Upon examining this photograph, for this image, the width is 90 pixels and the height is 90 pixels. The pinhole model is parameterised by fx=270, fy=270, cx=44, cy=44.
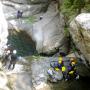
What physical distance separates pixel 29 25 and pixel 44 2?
517cm

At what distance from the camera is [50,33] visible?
29.0m

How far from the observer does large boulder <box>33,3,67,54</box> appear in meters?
27.0

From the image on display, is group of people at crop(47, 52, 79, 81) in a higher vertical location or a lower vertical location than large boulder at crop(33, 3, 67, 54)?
lower

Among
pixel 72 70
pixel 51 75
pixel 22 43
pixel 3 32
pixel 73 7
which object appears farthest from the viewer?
pixel 22 43

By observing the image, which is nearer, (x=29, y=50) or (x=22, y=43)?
(x=29, y=50)

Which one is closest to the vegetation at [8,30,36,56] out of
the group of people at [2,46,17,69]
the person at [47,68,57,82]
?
the group of people at [2,46,17,69]

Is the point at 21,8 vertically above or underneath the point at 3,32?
above

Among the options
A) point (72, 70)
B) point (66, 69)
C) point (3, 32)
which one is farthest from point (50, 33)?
point (72, 70)

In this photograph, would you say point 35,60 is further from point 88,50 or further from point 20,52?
point 88,50

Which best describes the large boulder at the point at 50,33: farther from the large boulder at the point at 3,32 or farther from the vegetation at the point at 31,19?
the large boulder at the point at 3,32

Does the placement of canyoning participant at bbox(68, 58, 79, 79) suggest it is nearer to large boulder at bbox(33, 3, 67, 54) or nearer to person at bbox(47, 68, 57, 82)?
person at bbox(47, 68, 57, 82)

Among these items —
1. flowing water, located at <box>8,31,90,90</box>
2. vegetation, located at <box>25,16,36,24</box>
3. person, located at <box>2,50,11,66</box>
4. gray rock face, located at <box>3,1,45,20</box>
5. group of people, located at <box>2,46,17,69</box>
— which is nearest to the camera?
flowing water, located at <box>8,31,90,90</box>

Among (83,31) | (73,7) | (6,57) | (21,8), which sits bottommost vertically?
(6,57)

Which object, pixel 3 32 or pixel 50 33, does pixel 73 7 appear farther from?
pixel 3 32
